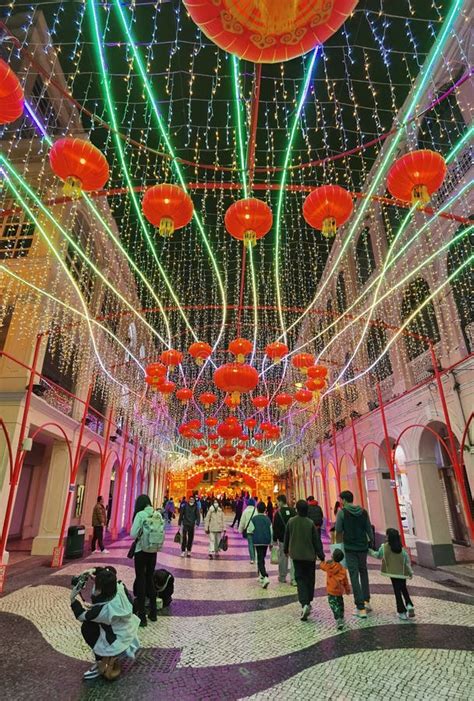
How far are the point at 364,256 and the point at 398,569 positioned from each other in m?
11.6

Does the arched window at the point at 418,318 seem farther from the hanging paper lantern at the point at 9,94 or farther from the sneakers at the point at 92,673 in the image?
the hanging paper lantern at the point at 9,94

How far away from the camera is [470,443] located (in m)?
8.18

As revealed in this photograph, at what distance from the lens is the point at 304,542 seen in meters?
5.02

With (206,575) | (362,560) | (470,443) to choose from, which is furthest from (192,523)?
(470,443)

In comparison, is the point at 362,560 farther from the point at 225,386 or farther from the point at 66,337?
the point at 66,337

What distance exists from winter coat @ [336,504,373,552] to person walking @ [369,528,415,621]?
211mm

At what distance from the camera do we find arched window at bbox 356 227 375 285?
537 inches

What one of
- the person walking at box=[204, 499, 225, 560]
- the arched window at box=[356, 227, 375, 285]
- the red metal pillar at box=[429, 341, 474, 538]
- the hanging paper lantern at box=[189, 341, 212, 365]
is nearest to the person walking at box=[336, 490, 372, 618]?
the red metal pillar at box=[429, 341, 474, 538]

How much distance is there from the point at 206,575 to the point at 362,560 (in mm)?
4094

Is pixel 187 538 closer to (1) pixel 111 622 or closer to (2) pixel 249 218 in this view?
(1) pixel 111 622

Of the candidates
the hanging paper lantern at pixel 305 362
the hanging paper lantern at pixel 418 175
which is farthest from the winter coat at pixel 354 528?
the hanging paper lantern at pixel 305 362

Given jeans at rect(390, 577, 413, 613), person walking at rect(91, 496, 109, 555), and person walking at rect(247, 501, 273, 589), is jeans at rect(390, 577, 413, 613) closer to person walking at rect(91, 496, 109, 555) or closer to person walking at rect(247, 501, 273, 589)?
person walking at rect(247, 501, 273, 589)

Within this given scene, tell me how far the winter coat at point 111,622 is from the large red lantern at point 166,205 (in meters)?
3.49

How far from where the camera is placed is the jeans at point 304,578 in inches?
195
